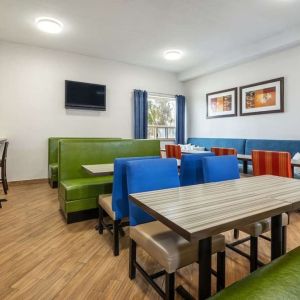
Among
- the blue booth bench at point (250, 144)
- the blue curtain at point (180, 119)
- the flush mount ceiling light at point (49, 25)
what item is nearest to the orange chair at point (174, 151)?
the blue booth bench at point (250, 144)

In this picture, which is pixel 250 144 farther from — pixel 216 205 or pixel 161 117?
pixel 216 205

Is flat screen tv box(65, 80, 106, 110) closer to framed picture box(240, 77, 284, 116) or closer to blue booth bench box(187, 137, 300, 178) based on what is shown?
blue booth bench box(187, 137, 300, 178)

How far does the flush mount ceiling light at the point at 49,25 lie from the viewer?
11.4 feet

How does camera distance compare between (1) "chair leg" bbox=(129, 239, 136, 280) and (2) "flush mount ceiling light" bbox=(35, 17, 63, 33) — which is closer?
(1) "chair leg" bbox=(129, 239, 136, 280)

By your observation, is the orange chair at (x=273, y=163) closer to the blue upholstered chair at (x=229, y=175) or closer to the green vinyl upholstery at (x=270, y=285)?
the blue upholstered chair at (x=229, y=175)

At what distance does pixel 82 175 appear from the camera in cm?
301

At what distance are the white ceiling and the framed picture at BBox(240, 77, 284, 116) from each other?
0.61 metres

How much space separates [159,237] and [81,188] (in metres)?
1.58

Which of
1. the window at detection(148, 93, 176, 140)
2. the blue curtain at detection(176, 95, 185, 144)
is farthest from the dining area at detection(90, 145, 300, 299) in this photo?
the blue curtain at detection(176, 95, 185, 144)

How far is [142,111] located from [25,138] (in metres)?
2.72

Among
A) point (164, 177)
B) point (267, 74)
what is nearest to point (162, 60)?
point (267, 74)

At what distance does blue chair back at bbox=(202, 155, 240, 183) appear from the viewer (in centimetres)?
189

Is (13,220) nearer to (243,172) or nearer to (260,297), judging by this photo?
(260,297)

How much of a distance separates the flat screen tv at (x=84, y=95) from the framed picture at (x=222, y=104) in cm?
269
